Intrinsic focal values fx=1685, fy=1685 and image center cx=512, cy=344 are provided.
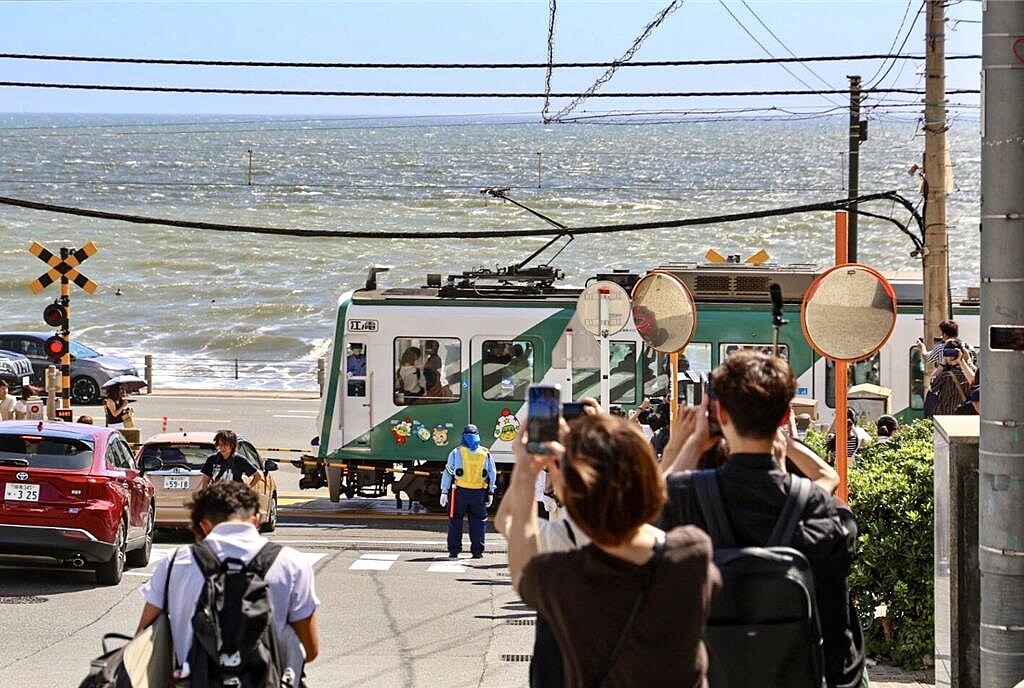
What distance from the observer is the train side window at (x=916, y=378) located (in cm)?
2233

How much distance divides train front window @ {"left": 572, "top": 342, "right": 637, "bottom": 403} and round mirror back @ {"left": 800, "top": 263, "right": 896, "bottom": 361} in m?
13.4

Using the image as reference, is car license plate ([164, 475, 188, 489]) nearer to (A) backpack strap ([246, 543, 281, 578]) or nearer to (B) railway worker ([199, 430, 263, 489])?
(B) railway worker ([199, 430, 263, 489])

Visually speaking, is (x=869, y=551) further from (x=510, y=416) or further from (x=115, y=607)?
(x=510, y=416)

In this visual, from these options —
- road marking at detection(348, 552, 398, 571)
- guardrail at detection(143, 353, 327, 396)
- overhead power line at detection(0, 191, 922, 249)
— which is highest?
overhead power line at detection(0, 191, 922, 249)

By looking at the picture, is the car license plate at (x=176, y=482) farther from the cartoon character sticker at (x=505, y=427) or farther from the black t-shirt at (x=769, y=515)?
the black t-shirt at (x=769, y=515)

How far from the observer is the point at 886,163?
547 feet

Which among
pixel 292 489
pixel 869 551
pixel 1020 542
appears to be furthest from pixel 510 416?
pixel 1020 542

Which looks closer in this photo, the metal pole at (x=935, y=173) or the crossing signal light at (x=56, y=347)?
the metal pole at (x=935, y=173)

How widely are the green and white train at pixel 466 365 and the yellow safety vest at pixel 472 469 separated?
4.88 meters

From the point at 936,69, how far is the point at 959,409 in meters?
6.23

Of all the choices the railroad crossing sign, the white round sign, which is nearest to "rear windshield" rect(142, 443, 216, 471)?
the railroad crossing sign

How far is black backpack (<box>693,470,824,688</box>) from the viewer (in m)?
5.12

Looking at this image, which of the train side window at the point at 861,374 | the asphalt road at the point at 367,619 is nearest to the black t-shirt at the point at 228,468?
the asphalt road at the point at 367,619

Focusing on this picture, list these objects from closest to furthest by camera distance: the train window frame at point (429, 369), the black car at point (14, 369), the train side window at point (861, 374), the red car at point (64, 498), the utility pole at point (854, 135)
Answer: the red car at point (64, 498) < the train side window at point (861, 374) < the train window frame at point (429, 369) < the utility pole at point (854, 135) < the black car at point (14, 369)
